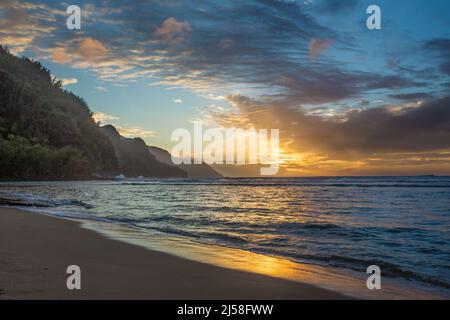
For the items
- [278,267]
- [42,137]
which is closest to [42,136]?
[42,137]

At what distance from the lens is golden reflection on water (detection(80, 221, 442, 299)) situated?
6555 millimetres

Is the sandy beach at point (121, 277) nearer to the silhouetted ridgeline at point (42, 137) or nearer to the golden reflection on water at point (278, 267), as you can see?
the golden reflection on water at point (278, 267)

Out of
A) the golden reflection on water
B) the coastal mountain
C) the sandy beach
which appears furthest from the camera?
the coastal mountain

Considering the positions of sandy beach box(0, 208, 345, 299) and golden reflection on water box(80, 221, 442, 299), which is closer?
sandy beach box(0, 208, 345, 299)

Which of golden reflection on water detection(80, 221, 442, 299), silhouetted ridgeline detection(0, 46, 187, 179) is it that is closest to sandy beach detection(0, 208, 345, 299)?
golden reflection on water detection(80, 221, 442, 299)

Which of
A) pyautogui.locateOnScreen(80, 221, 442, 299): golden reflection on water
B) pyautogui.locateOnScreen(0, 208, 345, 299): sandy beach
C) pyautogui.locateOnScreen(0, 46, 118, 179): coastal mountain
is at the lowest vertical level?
pyautogui.locateOnScreen(80, 221, 442, 299): golden reflection on water

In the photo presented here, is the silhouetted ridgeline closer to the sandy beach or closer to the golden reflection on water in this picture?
the golden reflection on water

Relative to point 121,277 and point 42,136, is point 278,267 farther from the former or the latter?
point 42,136

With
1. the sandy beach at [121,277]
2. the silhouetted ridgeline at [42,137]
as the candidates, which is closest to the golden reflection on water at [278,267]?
the sandy beach at [121,277]

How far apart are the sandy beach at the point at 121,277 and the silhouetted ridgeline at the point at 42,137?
391ft

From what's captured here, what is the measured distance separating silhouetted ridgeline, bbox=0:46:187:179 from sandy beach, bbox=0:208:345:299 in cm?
11910

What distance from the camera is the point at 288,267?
27.2ft
